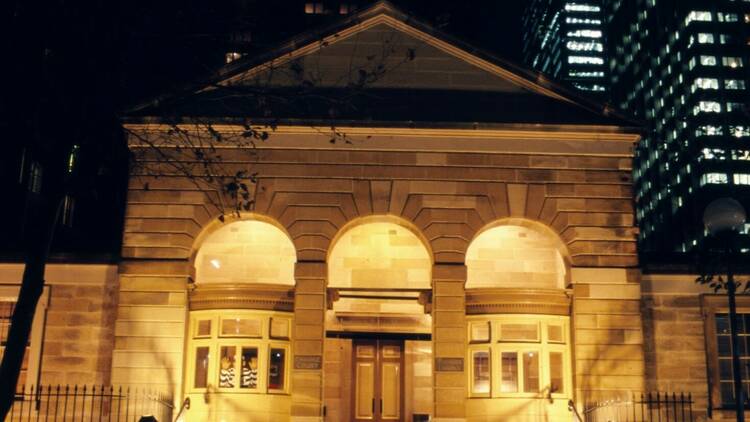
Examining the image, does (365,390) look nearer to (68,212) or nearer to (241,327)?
(241,327)

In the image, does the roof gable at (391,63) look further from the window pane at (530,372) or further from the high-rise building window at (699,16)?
the high-rise building window at (699,16)

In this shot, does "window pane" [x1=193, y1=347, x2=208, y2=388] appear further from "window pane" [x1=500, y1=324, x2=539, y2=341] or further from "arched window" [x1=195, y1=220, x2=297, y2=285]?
"window pane" [x1=500, y1=324, x2=539, y2=341]

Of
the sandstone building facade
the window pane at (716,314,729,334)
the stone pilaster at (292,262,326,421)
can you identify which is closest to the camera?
the stone pilaster at (292,262,326,421)

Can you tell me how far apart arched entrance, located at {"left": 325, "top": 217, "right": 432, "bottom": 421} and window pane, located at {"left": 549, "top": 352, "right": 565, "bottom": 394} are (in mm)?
4106

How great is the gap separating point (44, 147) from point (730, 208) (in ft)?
40.6

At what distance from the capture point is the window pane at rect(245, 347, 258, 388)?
882 inches

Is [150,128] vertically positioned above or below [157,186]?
above

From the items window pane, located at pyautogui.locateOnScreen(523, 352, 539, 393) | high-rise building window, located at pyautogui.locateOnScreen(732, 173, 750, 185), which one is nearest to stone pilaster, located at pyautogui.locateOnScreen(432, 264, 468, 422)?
window pane, located at pyautogui.locateOnScreen(523, 352, 539, 393)

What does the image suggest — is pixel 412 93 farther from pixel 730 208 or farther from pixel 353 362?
pixel 730 208

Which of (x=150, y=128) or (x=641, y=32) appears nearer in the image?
(x=150, y=128)

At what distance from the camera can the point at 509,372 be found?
22641 mm

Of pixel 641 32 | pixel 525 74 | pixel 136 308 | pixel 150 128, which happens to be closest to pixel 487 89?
pixel 525 74

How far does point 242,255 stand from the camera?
998 inches

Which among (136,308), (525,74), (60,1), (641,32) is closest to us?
(60,1)
